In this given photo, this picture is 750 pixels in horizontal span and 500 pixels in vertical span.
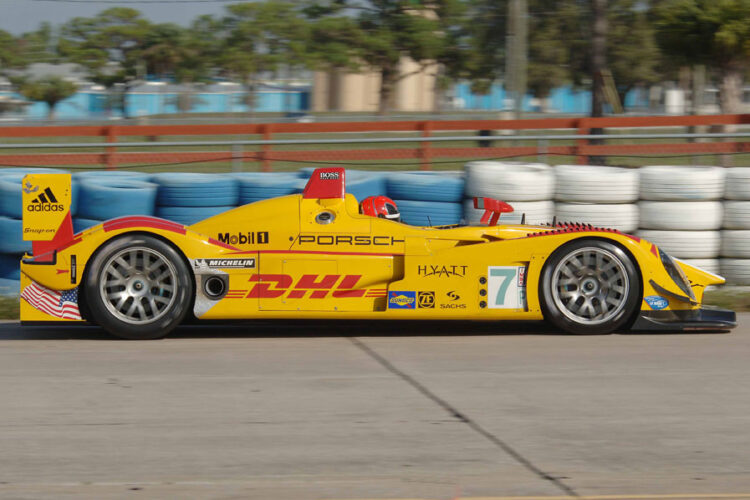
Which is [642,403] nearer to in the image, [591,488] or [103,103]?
[591,488]

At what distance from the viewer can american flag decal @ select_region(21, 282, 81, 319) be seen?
6.93 meters

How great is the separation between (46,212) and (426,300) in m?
2.74

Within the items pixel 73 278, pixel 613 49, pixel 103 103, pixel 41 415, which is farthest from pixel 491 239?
pixel 613 49

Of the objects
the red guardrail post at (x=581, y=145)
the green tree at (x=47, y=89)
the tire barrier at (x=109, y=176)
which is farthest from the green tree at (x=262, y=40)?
the tire barrier at (x=109, y=176)

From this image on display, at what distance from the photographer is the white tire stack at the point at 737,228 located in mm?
9445

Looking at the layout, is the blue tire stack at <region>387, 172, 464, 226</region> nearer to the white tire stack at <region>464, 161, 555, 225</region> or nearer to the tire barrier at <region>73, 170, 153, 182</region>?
the white tire stack at <region>464, 161, 555, 225</region>

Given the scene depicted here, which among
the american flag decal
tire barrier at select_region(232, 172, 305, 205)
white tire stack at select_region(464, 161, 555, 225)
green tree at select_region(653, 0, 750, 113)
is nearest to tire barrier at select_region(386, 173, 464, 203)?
white tire stack at select_region(464, 161, 555, 225)

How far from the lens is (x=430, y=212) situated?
938 centimetres

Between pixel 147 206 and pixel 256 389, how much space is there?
4038 mm

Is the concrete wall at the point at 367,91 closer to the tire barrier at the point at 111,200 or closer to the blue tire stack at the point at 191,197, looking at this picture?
the blue tire stack at the point at 191,197

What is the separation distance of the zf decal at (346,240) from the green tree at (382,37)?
27.1m

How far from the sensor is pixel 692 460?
4340mm

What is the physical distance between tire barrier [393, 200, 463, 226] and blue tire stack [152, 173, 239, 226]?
1652 millimetres

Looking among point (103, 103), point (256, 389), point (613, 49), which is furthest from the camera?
point (613, 49)
